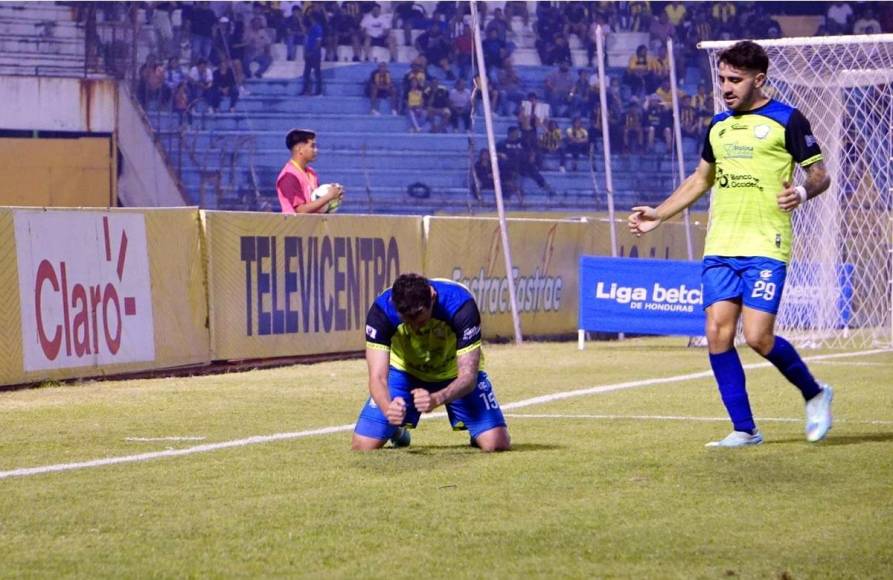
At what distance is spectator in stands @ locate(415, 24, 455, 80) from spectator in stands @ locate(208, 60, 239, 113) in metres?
3.74

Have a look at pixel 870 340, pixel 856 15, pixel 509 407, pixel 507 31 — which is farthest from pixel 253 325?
pixel 856 15

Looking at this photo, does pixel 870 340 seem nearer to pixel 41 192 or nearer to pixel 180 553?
pixel 41 192

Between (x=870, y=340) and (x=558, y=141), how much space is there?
11.3 metres

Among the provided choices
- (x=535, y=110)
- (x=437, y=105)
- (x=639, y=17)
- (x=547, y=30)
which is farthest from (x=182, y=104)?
(x=639, y=17)

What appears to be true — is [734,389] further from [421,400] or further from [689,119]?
[689,119]

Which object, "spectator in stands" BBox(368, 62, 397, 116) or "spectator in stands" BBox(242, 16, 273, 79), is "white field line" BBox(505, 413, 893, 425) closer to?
"spectator in stands" BBox(368, 62, 397, 116)

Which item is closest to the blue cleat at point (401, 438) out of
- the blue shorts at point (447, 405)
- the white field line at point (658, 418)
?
the blue shorts at point (447, 405)

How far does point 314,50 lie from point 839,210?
13.3 m

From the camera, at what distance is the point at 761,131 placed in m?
8.17

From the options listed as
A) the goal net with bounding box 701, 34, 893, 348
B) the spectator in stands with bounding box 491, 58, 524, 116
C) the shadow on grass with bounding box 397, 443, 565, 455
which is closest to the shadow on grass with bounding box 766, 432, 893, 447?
the shadow on grass with bounding box 397, 443, 565, 455

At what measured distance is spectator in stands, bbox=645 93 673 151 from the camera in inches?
1206

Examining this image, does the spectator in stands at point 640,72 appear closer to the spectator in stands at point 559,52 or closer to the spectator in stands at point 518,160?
the spectator in stands at point 559,52

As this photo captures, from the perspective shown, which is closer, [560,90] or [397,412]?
[397,412]

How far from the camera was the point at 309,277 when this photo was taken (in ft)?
51.6
